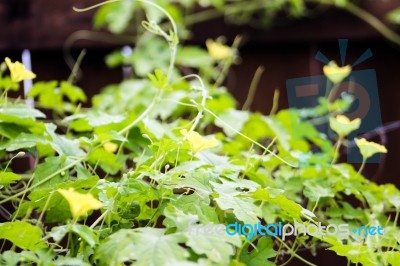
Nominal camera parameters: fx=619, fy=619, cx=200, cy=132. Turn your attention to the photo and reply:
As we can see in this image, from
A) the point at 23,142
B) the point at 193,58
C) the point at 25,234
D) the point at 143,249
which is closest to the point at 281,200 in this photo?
the point at 143,249

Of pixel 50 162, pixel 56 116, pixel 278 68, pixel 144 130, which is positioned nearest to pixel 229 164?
pixel 144 130

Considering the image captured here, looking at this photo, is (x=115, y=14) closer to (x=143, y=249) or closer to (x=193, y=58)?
(x=193, y=58)

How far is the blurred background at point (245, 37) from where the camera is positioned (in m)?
2.33

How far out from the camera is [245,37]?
2.41m

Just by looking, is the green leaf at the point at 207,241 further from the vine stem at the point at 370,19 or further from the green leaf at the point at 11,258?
the vine stem at the point at 370,19

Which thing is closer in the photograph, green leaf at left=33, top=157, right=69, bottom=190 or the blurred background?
green leaf at left=33, top=157, right=69, bottom=190

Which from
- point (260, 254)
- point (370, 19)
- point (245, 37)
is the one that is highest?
point (370, 19)

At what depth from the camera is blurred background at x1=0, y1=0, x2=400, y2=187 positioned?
233 centimetres

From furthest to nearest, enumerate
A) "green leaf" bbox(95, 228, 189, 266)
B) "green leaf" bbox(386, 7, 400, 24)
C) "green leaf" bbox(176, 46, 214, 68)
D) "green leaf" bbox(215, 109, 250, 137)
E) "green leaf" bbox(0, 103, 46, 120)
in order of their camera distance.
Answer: "green leaf" bbox(176, 46, 214, 68) → "green leaf" bbox(386, 7, 400, 24) → "green leaf" bbox(215, 109, 250, 137) → "green leaf" bbox(0, 103, 46, 120) → "green leaf" bbox(95, 228, 189, 266)

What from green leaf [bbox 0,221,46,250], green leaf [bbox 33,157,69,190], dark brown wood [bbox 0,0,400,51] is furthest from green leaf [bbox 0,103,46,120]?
dark brown wood [bbox 0,0,400,51]

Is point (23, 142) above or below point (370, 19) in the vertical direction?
below

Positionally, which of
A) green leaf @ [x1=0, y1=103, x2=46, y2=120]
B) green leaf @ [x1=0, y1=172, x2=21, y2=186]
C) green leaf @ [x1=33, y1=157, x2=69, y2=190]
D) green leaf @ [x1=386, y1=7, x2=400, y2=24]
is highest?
green leaf @ [x1=386, y1=7, x2=400, y2=24]

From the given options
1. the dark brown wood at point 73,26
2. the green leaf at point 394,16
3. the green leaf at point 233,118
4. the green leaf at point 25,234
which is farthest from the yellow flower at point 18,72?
the green leaf at point 394,16

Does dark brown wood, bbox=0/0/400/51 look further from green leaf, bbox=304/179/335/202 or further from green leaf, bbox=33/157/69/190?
green leaf, bbox=33/157/69/190
